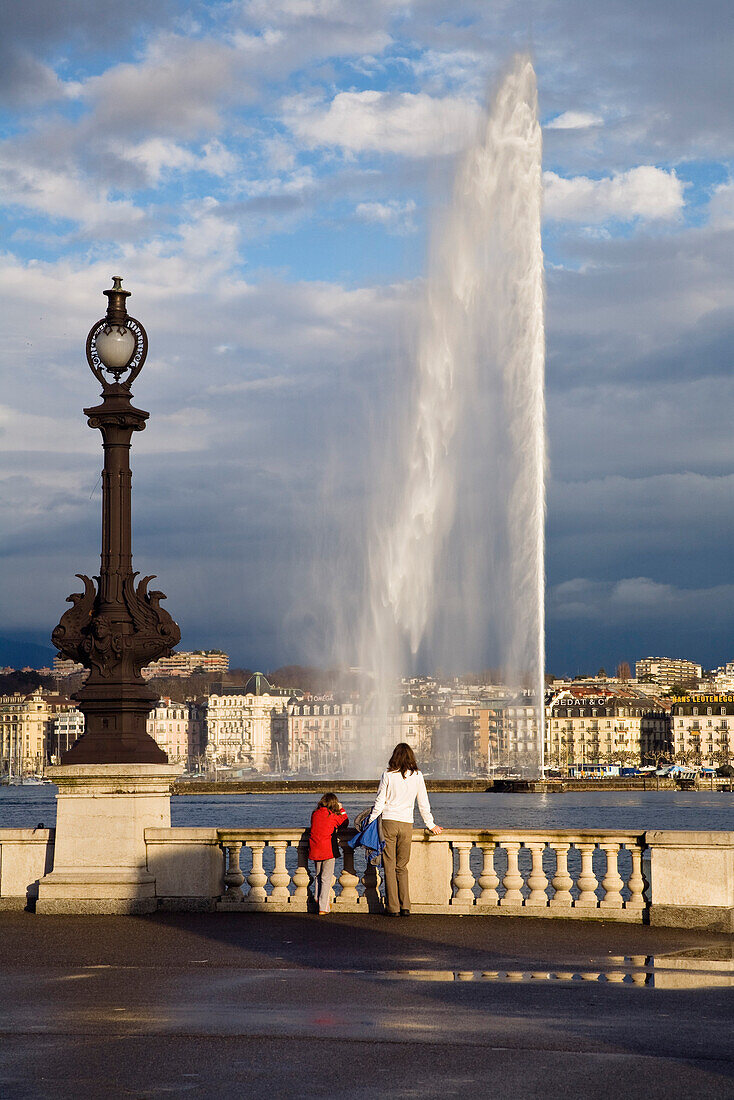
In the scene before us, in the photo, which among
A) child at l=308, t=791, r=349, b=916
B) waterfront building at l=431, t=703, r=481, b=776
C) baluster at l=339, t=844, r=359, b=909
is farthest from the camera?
waterfront building at l=431, t=703, r=481, b=776

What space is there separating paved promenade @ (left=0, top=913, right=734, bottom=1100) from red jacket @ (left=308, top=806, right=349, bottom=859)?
99 centimetres

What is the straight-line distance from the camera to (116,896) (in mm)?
14766

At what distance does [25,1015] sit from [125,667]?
21.4ft

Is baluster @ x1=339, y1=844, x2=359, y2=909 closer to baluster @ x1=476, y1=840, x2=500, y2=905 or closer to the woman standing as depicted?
the woman standing

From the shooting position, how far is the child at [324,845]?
46.8ft

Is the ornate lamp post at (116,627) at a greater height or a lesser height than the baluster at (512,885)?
greater

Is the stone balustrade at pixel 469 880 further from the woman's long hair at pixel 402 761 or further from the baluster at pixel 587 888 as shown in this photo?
the woman's long hair at pixel 402 761

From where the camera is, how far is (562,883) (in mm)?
14062

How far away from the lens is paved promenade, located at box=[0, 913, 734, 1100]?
7.12 metres

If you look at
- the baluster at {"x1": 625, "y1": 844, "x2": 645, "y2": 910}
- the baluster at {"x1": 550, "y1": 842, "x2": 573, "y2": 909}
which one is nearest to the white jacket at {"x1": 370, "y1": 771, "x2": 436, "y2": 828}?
the baluster at {"x1": 550, "y1": 842, "x2": 573, "y2": 909}

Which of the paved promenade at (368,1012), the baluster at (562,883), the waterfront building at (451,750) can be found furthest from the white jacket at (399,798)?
the waterfront building at (451,750)

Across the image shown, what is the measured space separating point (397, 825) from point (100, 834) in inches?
123

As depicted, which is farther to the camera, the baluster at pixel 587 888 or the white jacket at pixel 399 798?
the white jacket at pixel 399 798

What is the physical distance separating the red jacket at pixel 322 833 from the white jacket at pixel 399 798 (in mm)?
629
